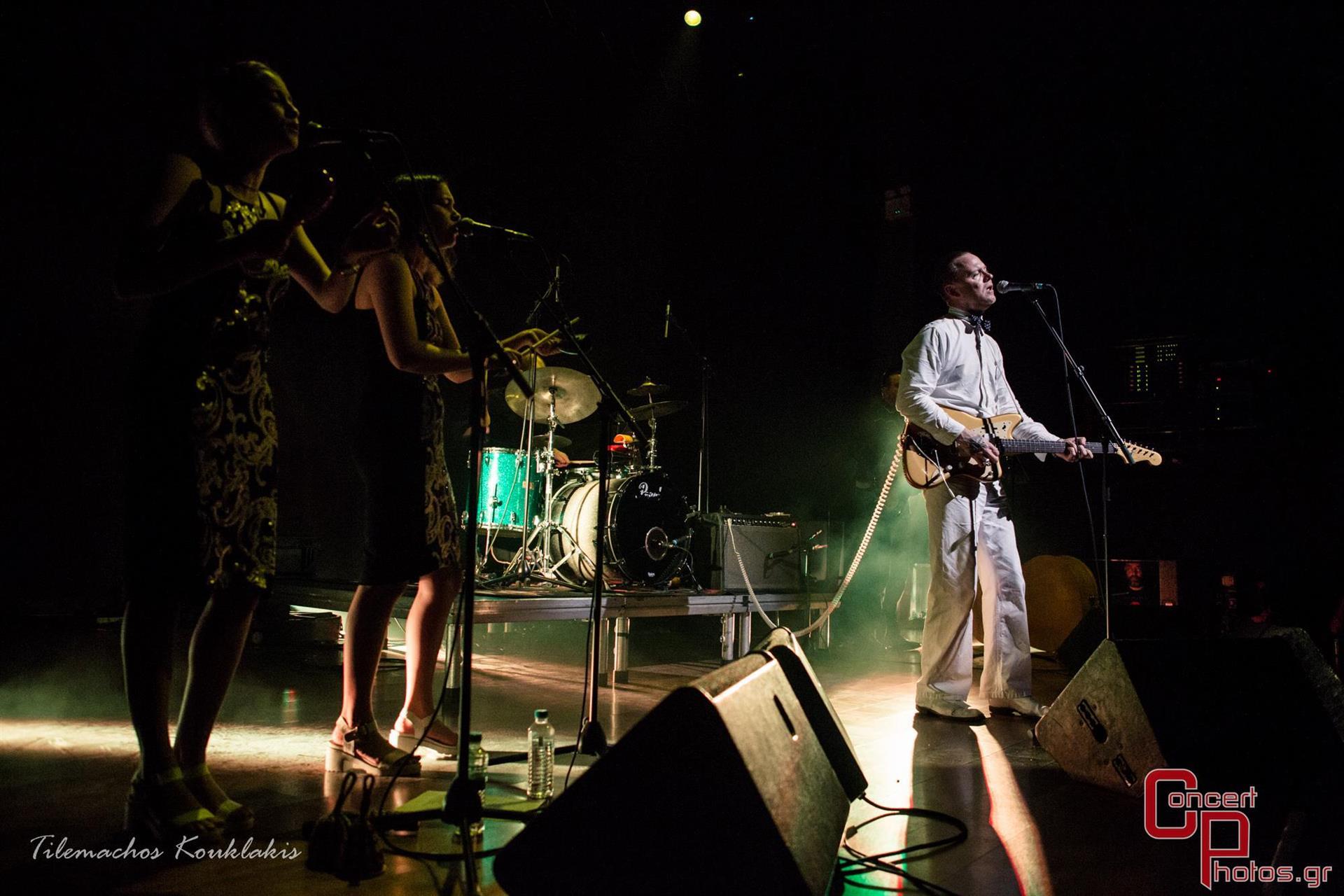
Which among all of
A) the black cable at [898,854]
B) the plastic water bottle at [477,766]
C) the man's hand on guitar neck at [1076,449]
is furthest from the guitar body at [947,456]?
the plastic water bottle at [477,766]

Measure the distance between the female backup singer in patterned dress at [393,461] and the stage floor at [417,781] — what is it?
25cm

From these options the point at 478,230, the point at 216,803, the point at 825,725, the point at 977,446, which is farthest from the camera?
the point at 977,446

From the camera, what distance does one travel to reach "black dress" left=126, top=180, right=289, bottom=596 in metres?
1.96

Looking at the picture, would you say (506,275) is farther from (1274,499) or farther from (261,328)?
(1274,499)

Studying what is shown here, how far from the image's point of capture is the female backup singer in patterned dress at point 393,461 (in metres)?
2.59

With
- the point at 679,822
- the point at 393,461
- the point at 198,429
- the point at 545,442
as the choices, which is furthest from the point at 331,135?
the point at 545,442

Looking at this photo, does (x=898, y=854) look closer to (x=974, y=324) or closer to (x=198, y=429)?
(x=198, y=429)

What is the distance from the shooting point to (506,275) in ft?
23.9

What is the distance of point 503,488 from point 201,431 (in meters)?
4.47

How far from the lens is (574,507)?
627 centimetres

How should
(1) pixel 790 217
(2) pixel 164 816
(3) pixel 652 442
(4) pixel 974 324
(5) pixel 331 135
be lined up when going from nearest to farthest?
(5) pixel 331 135 < (2) pixel 164 816 < (4) pixel 974 324 < (3) pixel 652 442 < (1) pixel 790 217

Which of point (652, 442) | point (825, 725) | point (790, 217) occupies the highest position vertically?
point (790, 217)

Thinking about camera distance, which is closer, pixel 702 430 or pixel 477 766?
pixel 477 766

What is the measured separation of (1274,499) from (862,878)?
21.3ft
